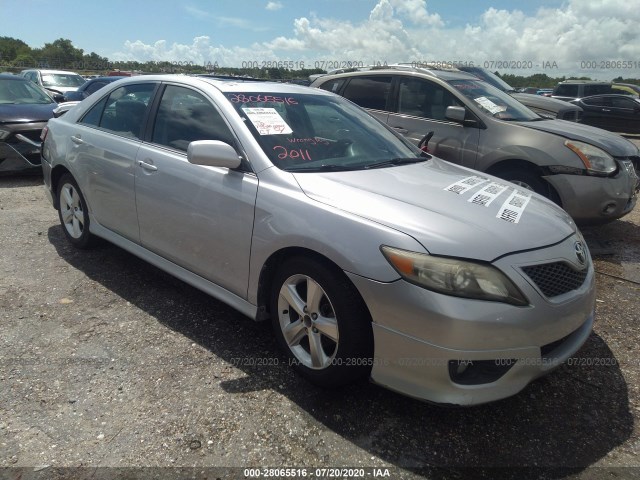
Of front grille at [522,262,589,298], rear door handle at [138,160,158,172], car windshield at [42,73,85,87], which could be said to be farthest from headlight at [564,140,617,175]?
car windshield at [42,73,85,87]

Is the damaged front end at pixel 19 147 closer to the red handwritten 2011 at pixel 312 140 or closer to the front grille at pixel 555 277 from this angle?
the red handwritten 2011 at pixel 312 140

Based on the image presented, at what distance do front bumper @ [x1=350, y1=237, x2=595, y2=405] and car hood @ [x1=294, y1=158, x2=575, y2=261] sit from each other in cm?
13

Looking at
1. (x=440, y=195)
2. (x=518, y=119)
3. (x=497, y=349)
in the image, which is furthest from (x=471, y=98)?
(x=497, y=349)

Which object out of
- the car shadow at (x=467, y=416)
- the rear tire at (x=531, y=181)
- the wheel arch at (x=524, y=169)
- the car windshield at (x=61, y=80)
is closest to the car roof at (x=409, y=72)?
the wheel arch at (x=524, y=169)

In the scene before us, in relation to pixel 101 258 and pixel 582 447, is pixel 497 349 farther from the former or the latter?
pixel 101 258

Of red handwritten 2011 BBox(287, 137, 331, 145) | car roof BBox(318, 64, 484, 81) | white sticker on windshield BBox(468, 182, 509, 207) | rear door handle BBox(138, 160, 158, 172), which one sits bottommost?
rear door handle BBox(138, 160, 158, 172)

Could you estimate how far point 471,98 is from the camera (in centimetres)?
539

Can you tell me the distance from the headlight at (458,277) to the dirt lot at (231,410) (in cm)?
74

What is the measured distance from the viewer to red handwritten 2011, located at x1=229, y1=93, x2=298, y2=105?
3111mm

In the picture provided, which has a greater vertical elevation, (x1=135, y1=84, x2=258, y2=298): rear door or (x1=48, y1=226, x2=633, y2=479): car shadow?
(x1=135, y1=84, x2=258, y2=298): rear door

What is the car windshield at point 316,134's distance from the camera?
2896 millimetres

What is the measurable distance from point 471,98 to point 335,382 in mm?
4050

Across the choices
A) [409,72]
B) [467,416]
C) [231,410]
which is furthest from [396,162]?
[409,72]

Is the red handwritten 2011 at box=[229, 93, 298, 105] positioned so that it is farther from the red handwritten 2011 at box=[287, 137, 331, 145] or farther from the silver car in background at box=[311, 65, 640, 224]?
the silver car in background at box=[311, 65, 640, 224]
